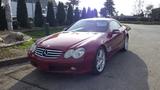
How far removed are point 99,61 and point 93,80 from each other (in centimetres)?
62

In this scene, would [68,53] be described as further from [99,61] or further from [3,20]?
[3,20]

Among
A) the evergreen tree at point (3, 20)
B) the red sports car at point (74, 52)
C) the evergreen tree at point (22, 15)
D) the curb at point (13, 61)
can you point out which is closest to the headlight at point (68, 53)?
the red sports car at point (74, 52)

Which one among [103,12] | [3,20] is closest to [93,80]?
[3,20]

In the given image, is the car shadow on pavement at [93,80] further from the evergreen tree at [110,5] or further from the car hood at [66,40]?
the evergreen tree at [110,5]

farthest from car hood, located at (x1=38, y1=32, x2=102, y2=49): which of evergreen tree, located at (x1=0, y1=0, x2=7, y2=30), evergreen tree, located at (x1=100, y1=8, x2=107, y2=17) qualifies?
evergreen tree, located at (x1=100, y1=8, x2=107, y2=17)

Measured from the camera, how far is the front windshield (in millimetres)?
7221

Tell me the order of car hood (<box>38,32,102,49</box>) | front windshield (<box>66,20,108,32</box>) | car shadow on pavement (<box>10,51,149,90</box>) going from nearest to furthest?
car shadow on pavement (<box>10,51,149,90</box>)
car hood (<box>38,32,102,49</box>)
front windshield (<box>66,20,108,32</box>)

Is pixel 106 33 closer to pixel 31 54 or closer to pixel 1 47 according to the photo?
pixel 31 54

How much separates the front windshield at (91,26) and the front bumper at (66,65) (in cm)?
171

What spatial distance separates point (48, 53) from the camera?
563cm

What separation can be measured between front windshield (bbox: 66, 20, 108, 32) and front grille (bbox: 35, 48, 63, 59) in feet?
6.01

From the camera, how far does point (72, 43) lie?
576cm

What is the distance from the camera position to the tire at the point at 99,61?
5863 mm

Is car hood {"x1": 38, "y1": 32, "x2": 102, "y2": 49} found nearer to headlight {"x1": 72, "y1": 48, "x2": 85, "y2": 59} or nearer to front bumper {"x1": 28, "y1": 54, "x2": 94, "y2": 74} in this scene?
headlight {"x1": 72, "y1": 48, "x2": 85, "y2": 59}
